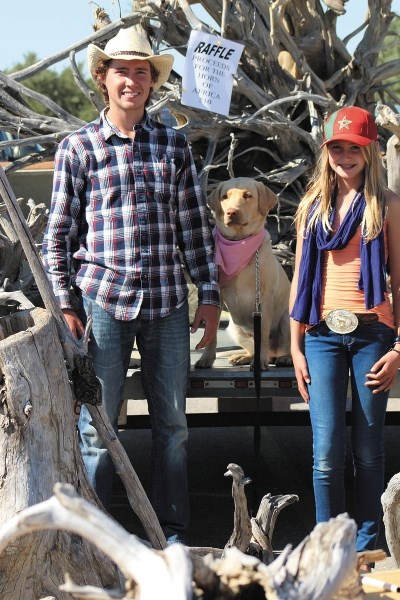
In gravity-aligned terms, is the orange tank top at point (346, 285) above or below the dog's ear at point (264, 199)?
below

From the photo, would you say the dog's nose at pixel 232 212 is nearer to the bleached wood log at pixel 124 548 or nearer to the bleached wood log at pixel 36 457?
the bleached wood log at pixel 36 457

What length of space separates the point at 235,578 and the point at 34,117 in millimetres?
4404

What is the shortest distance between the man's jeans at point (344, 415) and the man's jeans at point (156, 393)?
508 mm

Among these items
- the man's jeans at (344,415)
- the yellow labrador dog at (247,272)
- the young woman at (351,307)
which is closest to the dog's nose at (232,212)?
the yellow labrador dog at (247,272)

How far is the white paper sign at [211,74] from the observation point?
14.2 feet

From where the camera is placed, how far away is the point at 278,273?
14.4 ft

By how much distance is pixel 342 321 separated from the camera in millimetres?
3059

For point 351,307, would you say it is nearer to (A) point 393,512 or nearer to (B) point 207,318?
(B) point 207,318

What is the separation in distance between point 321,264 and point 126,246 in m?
0.68

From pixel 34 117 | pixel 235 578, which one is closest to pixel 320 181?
pixel 235 578

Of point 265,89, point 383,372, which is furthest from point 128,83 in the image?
point 265,89

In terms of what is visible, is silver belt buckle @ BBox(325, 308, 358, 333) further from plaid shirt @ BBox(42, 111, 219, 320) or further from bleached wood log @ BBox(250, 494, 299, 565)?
bleached wood log @ BBox(250, 494, 299, 565)

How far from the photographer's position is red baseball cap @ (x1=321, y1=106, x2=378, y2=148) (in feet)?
9.95

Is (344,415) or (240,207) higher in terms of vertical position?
(240,207)
